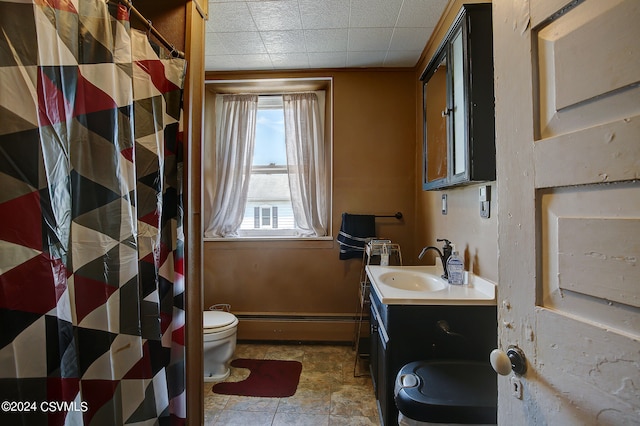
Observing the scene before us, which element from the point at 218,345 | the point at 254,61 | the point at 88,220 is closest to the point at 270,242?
the point at 218,345

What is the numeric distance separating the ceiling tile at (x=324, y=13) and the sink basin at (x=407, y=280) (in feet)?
5.53

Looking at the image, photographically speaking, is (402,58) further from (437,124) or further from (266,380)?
(266,380)

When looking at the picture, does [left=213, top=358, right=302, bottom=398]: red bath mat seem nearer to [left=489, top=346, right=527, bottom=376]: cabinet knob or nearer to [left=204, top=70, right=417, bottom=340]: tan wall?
[left=204, top=70, right=417, bottom=340]: tan wall

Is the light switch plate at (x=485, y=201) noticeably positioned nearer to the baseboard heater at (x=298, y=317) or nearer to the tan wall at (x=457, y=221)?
the tan wall at (x=457, y=221)

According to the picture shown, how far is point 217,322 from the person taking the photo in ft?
6.89

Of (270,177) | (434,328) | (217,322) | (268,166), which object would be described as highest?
(268,166)

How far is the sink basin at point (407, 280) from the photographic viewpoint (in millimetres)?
1849

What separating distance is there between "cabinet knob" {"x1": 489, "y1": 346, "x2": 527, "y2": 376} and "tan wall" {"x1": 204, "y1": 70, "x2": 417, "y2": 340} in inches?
78.6

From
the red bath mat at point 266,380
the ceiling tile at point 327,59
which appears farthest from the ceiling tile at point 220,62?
the red bath mat at point 266,380

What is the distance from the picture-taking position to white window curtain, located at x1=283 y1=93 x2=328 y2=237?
2.72 m

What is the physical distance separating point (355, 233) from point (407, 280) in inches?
28.4

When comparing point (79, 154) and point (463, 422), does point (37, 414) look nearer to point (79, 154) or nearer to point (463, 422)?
point (79, 154)

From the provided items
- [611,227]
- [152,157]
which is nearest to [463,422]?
[611,227]

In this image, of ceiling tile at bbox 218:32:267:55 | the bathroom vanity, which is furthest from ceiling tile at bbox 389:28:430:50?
the bathroom vanity
